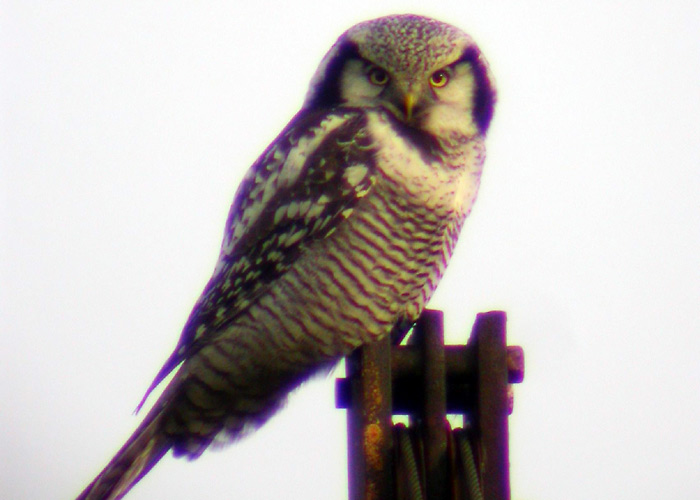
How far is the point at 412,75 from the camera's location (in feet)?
12.4

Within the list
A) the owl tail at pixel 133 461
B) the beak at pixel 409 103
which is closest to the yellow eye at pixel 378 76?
the beak at pixel 409 103

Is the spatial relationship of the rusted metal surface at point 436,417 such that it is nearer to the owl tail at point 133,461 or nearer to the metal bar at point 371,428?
the metal bar at point 371,428

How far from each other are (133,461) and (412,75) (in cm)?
159

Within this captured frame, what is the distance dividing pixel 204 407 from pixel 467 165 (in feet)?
4.08

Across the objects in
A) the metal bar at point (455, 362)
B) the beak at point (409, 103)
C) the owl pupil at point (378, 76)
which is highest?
the owl pupil at point (378, 76)

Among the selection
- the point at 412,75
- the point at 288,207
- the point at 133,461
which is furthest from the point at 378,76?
the point at 133,461

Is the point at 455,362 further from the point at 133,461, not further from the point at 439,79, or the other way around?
the point at 439,79

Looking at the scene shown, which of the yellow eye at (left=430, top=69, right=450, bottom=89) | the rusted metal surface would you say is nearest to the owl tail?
the rusted metal surface

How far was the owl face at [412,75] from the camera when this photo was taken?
149 inches

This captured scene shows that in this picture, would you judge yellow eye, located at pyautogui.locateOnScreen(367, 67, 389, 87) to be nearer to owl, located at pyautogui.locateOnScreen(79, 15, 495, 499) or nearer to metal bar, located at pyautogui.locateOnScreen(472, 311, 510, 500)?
owl, located at pyautogui.locateOnScreen(79, 15, 495, 499)

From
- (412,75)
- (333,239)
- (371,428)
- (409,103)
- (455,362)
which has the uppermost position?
(412,75)

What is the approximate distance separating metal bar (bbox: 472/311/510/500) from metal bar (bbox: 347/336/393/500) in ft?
0.67

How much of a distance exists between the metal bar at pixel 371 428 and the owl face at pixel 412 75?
4.62ft

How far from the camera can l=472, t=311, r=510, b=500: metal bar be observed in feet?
7.78
